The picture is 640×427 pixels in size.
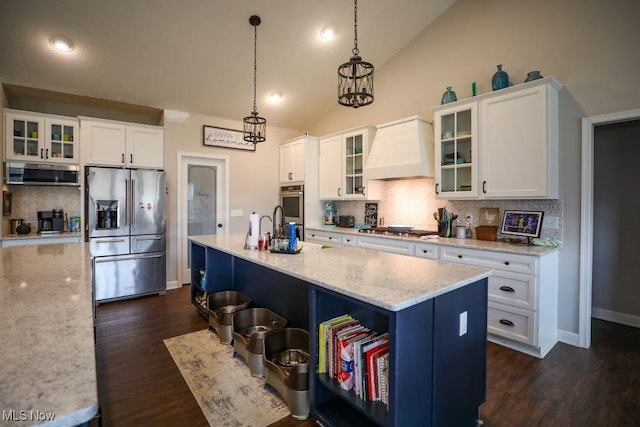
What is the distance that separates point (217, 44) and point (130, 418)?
365 cm

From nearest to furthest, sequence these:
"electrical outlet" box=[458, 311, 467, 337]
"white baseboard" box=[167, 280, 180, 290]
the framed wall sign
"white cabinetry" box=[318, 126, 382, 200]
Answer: "electrical outlet" box=[458, 311, 467, 337] < "white cabinetry" box=[318, 126, 382, 200] < "white baseboard" box=[167, 280, 180, 290] < the framed wall sign

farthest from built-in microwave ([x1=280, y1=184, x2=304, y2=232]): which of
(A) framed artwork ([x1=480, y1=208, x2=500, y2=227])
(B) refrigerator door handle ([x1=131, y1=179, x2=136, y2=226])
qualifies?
(A) framed artwork ([x1=480, y1=208, x2=500, y2=227])

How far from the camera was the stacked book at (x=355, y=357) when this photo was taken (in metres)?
1.54

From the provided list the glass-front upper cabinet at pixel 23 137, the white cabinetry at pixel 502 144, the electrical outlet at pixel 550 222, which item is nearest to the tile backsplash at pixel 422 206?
the electrical outlet at pixel 550 222

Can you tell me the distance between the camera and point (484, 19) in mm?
3553

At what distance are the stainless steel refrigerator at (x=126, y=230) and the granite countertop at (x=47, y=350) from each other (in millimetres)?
2492

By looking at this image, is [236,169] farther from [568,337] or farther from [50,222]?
[568,337]

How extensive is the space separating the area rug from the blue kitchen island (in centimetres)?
41

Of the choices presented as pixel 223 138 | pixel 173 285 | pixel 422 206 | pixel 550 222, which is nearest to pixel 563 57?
pixel 550 222

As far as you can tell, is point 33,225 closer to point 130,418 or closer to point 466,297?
point 130,418

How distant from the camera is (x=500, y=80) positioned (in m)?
3.18

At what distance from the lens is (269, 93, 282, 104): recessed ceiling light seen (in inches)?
192

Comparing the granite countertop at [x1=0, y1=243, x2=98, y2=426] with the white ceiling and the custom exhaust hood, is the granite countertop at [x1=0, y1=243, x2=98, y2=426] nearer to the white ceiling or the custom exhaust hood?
the white ceiling

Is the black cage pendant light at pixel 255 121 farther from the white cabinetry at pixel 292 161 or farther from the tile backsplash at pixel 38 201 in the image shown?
the tile backsplash at pixel 38 201
